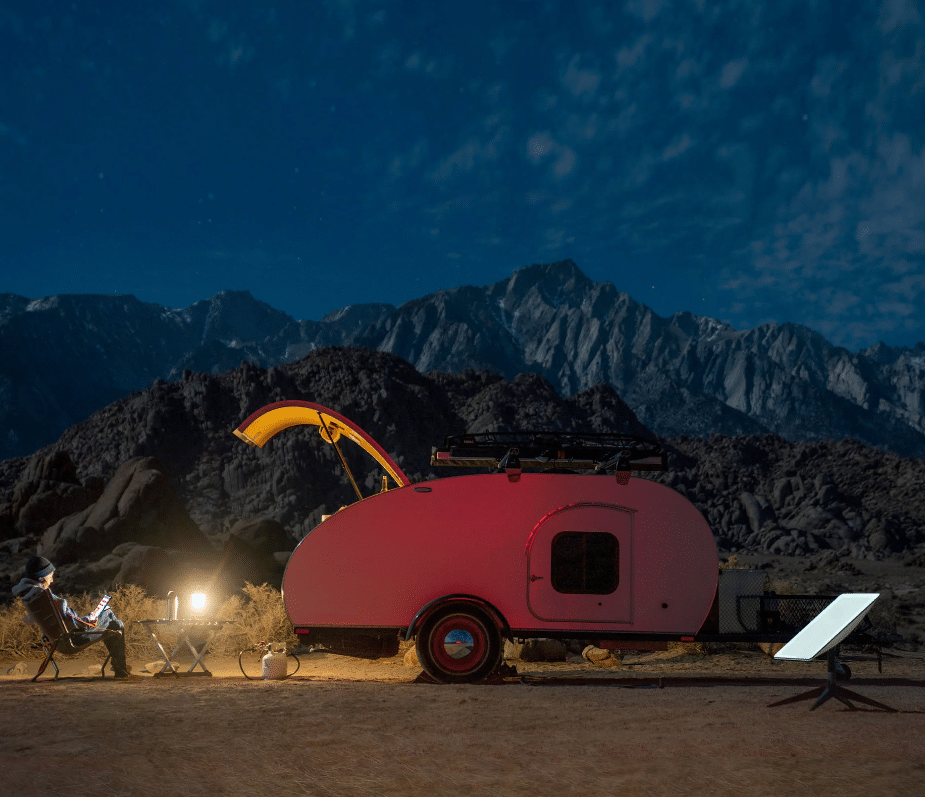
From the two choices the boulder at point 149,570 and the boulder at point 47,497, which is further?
the boulder at point 47,497

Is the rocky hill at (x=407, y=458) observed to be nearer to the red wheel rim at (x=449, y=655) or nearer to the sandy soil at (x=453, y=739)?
the red wheel rim at (x=449, y=655)

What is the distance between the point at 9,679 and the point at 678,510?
817cm

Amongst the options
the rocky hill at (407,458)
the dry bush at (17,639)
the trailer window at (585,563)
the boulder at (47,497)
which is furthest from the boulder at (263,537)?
the trailer window at (585,563)

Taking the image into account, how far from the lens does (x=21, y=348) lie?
118562 mm

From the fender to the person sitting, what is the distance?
3.50m

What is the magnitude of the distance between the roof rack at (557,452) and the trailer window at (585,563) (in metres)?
0.87

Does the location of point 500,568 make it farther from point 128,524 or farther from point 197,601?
point 128,524

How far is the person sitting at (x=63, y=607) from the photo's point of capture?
921 centimetres

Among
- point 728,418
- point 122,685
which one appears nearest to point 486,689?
point 122,685

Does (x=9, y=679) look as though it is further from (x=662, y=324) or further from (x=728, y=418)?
(x=662, y=324)

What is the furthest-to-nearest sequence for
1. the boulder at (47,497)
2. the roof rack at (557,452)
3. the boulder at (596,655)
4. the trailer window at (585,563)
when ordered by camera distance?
1. the boulder at (47,497)
2. the boulder at (596,655)
3. the roof rack at (557,452)
4. the trailer window at (585,563)

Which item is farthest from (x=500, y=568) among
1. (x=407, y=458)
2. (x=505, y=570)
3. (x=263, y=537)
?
(x=407, y=458)

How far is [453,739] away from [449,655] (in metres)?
2.95

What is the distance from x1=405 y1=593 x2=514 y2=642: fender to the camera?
885cm
